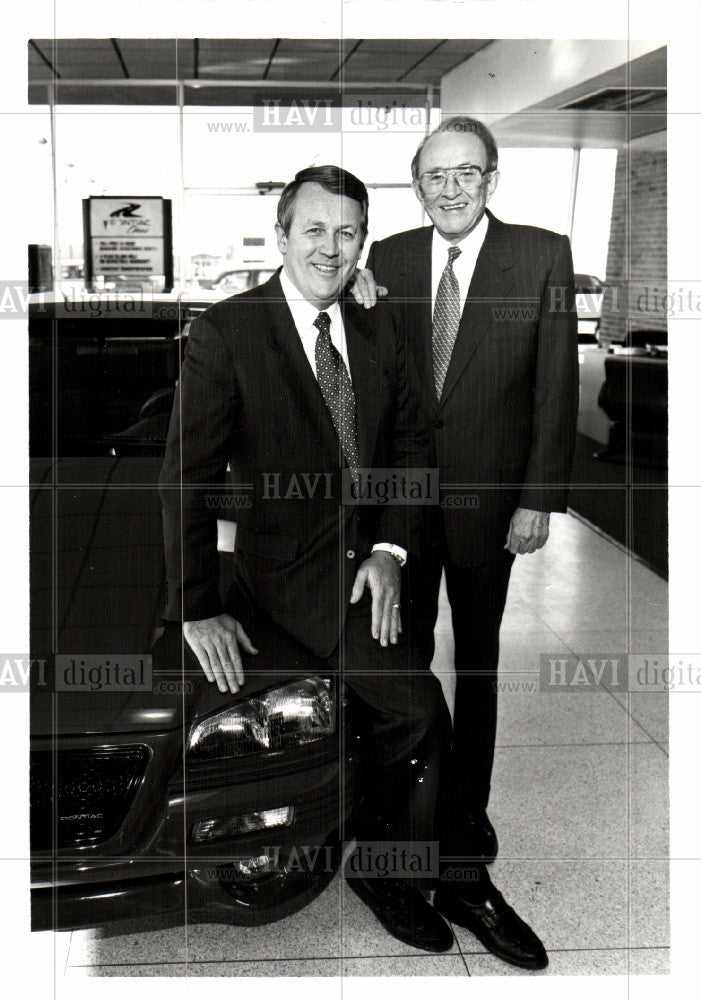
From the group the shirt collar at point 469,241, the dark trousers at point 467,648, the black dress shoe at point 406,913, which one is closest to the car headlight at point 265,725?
the dark trousers at point 467,648

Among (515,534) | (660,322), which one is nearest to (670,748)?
(515,534)

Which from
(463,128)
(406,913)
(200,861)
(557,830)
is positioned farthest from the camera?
(557,830)

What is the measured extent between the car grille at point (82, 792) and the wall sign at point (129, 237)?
3.05 feet

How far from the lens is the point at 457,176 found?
2.40 m

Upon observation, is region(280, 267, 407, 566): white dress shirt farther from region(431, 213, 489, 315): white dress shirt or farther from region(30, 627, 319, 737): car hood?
region(30, 627, 319, 737): car hood

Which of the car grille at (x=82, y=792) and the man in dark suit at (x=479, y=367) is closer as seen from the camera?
the car grille at (x=82, y=792)

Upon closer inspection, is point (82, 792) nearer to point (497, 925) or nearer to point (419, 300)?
point (497, 925)

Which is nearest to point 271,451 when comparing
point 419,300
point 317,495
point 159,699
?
Answer: point 317,495

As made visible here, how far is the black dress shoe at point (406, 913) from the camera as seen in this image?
98.7 inches

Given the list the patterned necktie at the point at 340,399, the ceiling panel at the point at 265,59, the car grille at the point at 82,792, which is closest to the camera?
the car grille at the point at 82,792

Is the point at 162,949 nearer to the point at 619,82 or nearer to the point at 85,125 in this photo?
the point at 85,125

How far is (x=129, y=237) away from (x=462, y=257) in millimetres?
675

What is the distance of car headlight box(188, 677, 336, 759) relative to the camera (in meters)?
2.27

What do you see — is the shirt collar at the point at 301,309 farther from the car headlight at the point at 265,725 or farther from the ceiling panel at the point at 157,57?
the car headlight at the point at 265,725
